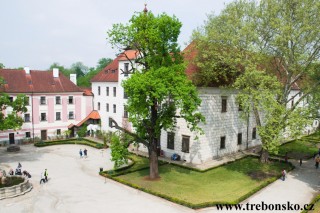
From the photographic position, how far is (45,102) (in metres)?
46.4

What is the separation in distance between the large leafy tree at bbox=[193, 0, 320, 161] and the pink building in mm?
27901

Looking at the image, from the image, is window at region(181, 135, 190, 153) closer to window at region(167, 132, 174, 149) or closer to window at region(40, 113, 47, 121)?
window at region(167, 132, 174, 149)

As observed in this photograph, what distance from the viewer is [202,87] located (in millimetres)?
29844

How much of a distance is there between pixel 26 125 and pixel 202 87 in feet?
101

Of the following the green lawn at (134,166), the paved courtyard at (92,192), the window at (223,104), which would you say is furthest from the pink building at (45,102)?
the window at (223,104)

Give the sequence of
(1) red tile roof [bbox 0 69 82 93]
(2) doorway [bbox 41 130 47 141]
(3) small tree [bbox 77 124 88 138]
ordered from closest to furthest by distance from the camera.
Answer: (1) red tile roof [bbox 0 69 82 93]
(2) doorway [bbox 41 130 47 141]
(3) small tree [bbox 77 124 88 138]

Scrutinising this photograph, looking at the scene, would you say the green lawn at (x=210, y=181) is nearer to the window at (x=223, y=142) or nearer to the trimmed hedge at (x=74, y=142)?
the window at (x=223, y=142)

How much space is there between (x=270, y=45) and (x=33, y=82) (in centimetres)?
3798

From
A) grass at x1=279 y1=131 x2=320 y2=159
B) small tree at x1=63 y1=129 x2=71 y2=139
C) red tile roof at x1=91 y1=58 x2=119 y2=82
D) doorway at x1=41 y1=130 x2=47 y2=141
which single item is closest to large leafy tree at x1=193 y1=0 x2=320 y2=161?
grass at x1=279 y1=131 x2=320 y2=159

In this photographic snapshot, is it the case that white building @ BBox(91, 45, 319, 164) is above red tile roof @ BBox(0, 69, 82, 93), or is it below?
below

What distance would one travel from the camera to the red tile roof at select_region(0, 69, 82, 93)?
4410 centimetres

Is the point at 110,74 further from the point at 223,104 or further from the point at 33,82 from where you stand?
the point at 223,104

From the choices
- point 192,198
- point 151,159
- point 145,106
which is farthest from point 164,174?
point 145,106

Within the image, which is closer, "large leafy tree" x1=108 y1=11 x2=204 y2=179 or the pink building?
"large leafy tree" x1=108 y1=11 x2=204 y2=179
